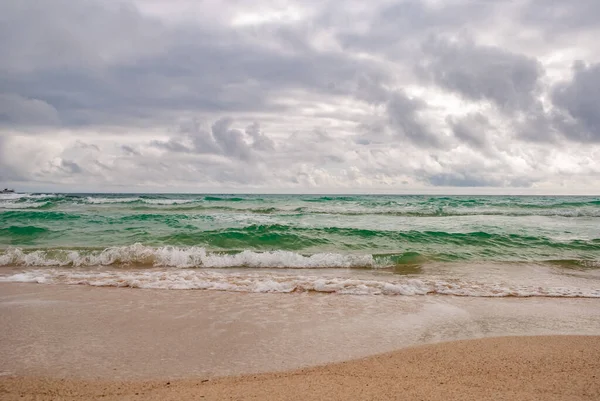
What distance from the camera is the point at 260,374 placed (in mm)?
3777

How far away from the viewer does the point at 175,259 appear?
10.9 metres

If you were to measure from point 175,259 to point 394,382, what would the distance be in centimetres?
859

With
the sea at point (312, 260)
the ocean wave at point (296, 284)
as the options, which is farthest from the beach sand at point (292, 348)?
the sea at point (312, 260)

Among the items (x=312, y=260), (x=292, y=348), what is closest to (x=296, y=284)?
(x=312, y=260)

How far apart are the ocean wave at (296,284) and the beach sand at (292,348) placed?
0.69m

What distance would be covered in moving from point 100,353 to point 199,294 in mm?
3036

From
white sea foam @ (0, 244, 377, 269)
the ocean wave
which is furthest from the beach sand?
white sea foam @ (0, 244, 377, 269)

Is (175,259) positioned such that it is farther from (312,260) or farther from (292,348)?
(292,348)

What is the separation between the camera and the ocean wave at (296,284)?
7680 mm

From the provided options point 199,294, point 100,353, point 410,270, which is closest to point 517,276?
point 410,270

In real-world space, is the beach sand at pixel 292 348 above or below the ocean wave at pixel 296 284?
above

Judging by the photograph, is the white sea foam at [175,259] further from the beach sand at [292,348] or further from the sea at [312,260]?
the beach sand at [292,348]

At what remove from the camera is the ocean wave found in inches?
302

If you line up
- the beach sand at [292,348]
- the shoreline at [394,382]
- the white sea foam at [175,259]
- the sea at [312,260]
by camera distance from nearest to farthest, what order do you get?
the shoreline at [394,382]
the beach sand at [292,348]
the sea at [312,260]
the white sea foam at [175,259]
